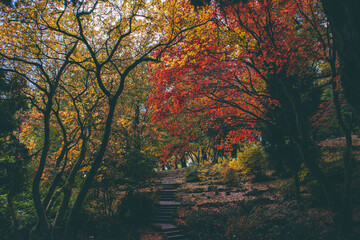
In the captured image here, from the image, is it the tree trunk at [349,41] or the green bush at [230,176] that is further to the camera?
the green bush at [230,176]

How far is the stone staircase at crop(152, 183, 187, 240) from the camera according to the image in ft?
26.9

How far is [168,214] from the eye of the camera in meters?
9.87

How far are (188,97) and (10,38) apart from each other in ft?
20.4

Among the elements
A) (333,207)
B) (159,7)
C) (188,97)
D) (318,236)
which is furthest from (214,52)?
(318,236)

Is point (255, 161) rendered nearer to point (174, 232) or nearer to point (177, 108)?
point (174, 232)

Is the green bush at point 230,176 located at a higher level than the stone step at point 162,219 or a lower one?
higher

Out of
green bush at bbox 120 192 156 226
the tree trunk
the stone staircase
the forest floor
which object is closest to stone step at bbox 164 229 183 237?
the stone staircase

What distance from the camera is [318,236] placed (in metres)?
5.46

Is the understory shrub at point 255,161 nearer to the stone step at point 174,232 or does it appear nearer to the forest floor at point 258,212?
the forest floor at point 258,212

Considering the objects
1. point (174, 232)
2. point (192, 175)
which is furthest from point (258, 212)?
point (192, 175)

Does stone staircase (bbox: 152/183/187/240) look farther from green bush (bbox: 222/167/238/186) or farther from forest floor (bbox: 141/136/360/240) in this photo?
green bush (bbox: 222/167/238/186)

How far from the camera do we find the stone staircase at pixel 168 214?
8.20 m

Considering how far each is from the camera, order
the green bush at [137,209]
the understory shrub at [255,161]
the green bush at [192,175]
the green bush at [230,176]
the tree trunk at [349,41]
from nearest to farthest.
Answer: the tree trunk at [349,41]
the green bush at [137,209]
the understory shrub at [255,161]
the green bush at [230,176]
the green bush at [192,175]

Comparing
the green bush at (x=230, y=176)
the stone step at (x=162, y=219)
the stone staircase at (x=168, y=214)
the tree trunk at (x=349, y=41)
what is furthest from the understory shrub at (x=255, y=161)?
the tree trunk at (x=349, y=41)
